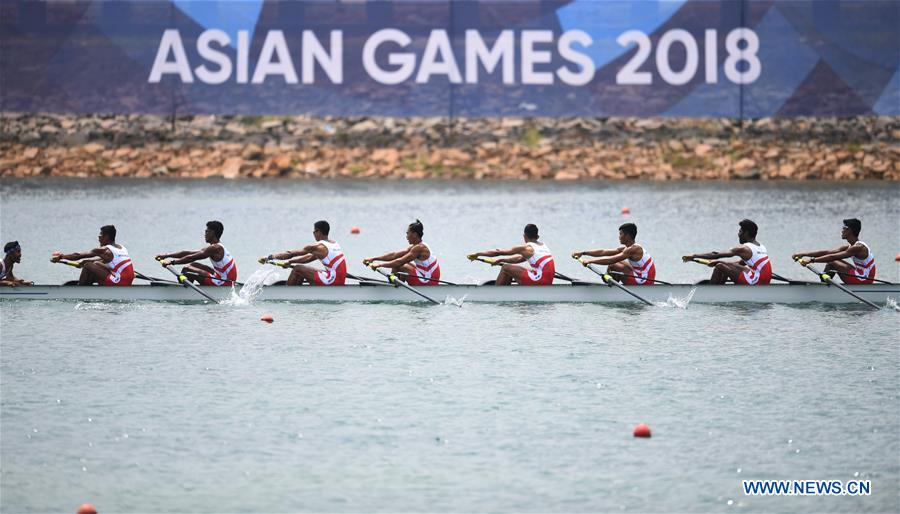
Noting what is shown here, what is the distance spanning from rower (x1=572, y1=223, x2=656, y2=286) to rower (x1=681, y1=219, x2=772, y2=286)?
86 centimetres

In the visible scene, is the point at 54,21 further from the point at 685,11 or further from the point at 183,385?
the point at 183,385

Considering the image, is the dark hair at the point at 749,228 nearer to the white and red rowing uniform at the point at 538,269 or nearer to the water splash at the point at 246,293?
the white and red rowing uniform at the point at 538,269

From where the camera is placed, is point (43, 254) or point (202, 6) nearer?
point (43, 254)

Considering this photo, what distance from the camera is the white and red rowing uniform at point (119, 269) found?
2698cm

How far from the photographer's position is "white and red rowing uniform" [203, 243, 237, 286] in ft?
90.6

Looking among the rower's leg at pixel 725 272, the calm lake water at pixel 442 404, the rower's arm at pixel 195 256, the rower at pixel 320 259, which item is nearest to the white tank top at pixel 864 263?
the calm lake water at pixel 442 404

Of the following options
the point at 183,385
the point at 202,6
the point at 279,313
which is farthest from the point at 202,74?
the point at 183,385

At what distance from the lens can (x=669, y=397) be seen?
20266 millimetres

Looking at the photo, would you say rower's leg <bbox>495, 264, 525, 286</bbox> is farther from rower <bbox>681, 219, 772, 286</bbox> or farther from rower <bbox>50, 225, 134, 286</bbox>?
rower <bbox>50, 225, 134, 286</bbox>

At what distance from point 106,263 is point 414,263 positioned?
19.2 ft

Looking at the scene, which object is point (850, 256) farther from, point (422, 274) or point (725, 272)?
point (422, 274)

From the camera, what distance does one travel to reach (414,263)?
Result: 27.6 m

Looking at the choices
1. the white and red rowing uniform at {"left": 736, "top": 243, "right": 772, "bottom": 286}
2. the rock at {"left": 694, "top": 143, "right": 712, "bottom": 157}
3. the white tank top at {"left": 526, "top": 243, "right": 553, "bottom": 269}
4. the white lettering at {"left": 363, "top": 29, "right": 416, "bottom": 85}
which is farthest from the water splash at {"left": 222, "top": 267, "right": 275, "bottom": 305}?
the rock at {"left": 694, "top": 143, "right": 712, "bottom": 157}

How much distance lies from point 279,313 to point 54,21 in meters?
33.5
